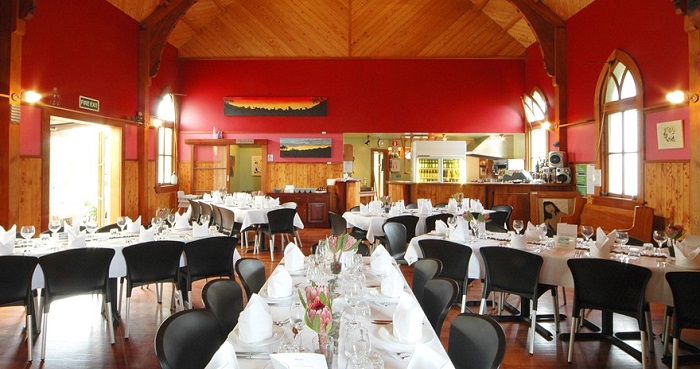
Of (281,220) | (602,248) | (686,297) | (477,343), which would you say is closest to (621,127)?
(602,248)

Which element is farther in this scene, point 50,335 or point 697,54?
point 697,54

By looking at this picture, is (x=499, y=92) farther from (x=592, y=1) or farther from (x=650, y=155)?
(x=650, y=155)

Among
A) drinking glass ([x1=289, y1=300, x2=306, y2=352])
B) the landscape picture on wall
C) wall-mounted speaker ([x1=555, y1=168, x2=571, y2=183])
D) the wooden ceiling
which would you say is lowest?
drinking glass ([x1=289, y1=300, x2=306, y2=352])

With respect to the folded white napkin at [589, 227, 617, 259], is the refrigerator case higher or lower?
higher

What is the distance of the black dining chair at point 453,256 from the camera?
429cm

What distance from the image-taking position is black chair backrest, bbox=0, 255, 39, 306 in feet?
11.4

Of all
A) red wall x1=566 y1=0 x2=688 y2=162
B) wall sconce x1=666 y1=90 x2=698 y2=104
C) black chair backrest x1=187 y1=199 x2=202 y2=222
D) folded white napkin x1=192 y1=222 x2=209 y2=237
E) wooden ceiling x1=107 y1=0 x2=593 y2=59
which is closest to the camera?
folded white napkin x1=192 y1=222 x2=209 y2=237

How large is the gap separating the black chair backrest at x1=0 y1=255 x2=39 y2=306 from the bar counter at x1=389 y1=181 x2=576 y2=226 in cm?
765

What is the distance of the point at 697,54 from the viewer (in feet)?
19.4

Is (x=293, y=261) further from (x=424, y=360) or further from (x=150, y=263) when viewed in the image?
(x=424, y=360)

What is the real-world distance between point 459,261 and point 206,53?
33.1 feet

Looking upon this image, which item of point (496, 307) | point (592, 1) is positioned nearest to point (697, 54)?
point (592, 1)

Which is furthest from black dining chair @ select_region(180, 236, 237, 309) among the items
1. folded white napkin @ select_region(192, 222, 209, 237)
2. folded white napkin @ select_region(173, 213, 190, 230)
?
folded white napkin @ select_region(173, 213, 190, 230)

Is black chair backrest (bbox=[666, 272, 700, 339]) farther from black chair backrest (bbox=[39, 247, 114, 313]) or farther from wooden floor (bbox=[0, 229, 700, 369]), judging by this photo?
black chair backrest (bbox=[39, 247, 114, 313])
